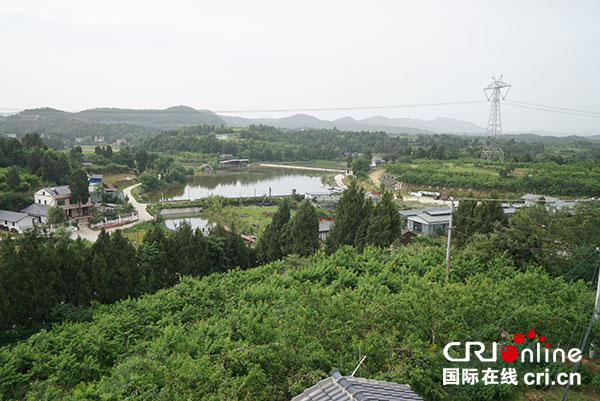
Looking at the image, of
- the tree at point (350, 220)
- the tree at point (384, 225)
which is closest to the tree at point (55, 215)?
the tree at point (350, 220)

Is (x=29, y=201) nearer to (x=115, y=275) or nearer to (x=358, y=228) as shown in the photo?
(x=115, y=275)

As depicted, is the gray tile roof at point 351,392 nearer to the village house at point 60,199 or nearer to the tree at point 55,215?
the tree at point 55,215

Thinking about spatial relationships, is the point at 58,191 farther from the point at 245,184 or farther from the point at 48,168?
the point at 245,184

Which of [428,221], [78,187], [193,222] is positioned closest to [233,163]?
[193,222]

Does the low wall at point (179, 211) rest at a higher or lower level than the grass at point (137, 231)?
lower

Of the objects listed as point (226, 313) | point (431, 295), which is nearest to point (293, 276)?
point (226, 313)

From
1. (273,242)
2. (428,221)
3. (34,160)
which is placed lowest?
(428,221)

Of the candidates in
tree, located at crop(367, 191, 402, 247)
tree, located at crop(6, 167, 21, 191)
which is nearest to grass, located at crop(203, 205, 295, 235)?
tree, located at crop(367, 191, 402, 247)
